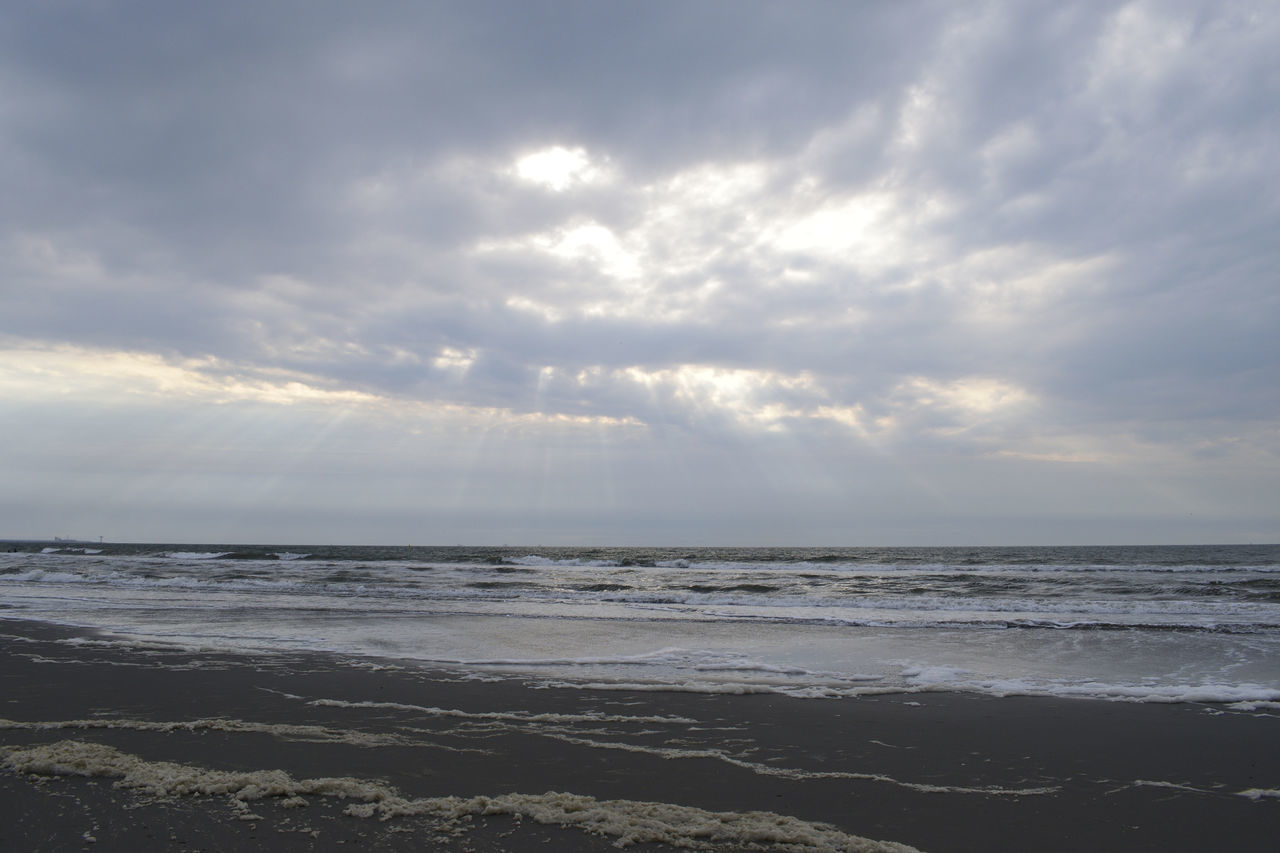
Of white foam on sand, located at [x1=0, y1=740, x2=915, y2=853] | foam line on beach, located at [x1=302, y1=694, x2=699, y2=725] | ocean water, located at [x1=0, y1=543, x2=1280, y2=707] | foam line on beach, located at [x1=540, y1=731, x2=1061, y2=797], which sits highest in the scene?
white foam on sand, located at [x1=0, y1=740, x2=915, y2=853]

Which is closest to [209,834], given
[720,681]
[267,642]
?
[720,681]

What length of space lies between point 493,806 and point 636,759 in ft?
5.42

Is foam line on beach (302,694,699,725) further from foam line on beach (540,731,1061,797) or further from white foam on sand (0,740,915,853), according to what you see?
white foam on sand (0,740,915,853)

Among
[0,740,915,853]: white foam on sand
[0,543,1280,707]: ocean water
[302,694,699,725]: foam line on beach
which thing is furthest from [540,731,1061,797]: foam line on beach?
[0,543,1280,707]: ocean water

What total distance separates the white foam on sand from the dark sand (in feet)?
0.30

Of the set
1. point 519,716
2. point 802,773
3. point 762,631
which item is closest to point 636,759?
point 802,773

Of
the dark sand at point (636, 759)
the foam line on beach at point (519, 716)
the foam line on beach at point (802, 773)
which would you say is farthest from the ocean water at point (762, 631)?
the foam line on beach at point (802, 773)

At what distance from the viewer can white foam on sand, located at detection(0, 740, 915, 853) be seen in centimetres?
412

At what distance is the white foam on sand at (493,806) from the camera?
13.5 feet

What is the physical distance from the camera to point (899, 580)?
35.6 m

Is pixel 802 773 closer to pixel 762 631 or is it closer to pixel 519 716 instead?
pixel 519 716

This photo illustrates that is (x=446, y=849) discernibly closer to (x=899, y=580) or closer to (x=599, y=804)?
(x=599, y=804)

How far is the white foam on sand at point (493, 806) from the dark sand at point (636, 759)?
91 millimetres

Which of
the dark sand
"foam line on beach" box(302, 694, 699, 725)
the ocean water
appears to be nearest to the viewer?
the dark sand
